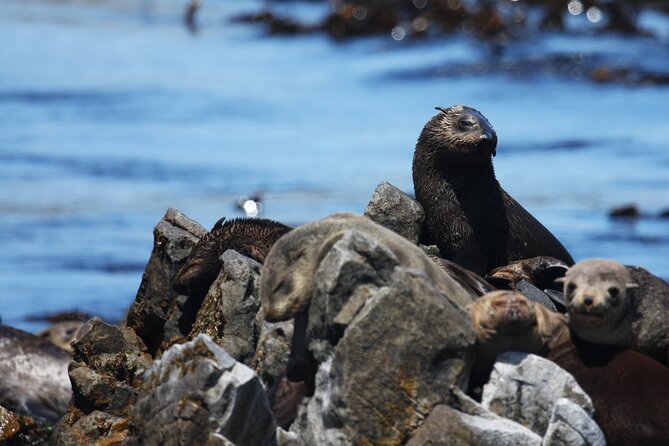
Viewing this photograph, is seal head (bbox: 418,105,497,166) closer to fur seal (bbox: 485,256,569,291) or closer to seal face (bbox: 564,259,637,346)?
fur seal (bbox: 485,256,569,291)

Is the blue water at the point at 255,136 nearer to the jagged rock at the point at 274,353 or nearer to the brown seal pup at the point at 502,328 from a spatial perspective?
the jagged rock at the point at 274,353

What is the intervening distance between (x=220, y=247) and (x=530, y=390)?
10.3 ft

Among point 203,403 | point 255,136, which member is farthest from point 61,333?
point 255,136

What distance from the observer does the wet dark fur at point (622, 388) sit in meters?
7.27

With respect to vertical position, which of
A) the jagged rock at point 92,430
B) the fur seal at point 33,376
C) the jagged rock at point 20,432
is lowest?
the fur seal at point 33,376

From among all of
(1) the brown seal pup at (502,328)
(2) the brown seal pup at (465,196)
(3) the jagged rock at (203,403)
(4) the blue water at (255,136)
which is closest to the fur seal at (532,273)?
(2) the brown seal pup at (465,196)

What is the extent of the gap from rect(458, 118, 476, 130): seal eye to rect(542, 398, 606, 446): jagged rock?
11.7 feet

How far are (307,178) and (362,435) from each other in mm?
19775

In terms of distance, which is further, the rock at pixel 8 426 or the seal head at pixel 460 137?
the seal head at pixel 460 137

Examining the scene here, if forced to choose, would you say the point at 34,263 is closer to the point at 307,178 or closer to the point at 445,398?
the point at 307,178

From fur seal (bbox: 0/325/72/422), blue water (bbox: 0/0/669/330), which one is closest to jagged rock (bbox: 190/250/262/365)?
fur seal (bbox: 0/325/72/422)

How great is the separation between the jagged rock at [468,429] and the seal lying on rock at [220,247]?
2742mm

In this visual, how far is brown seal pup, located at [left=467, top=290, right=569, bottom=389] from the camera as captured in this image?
23.7ft

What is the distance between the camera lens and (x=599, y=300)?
7309 mm
